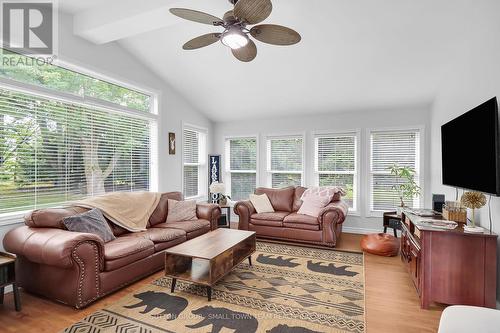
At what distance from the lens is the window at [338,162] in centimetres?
523

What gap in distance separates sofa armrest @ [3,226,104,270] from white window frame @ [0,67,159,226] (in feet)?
1.10

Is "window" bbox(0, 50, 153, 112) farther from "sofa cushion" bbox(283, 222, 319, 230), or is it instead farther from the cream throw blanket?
"sofa cushion" bbox(283, 222, 319, 230)

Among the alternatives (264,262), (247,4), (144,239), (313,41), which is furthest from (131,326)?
(313,41)

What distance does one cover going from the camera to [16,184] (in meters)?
2.88

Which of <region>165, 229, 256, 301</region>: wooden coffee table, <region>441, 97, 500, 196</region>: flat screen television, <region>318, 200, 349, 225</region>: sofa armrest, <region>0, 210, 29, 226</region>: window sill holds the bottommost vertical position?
<region>165, 229, 256, 301</region>: wooden coffee table

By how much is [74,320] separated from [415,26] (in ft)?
14.7

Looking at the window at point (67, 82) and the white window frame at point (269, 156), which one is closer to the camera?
the window at point (67, 82)

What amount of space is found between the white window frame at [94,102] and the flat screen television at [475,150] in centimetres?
421

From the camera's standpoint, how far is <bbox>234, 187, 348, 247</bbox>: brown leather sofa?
4.19 metres

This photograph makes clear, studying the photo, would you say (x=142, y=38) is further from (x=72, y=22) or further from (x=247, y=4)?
(x=247, y=4)

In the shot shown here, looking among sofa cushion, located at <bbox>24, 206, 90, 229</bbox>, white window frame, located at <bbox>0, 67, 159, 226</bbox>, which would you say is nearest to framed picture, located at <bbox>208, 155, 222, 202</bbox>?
white window frame, located at <bbox>0, 67, 159, 226</bbox>

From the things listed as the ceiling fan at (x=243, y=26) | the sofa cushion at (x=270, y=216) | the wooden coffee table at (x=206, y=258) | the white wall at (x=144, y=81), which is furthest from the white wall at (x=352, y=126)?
the ceiling fan at (x=243, y=26)

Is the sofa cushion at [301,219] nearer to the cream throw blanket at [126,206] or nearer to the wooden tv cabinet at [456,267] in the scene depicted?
the wooden tv cabinet at [456,267]

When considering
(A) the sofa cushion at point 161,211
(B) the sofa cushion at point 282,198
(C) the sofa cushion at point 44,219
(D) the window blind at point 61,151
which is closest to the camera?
(C) the sofa cushion at point 44,219
